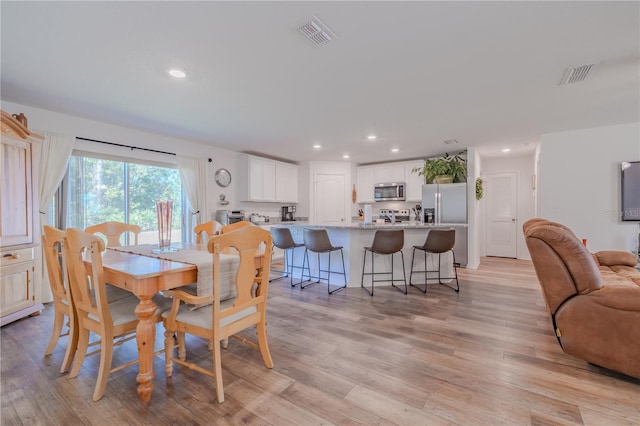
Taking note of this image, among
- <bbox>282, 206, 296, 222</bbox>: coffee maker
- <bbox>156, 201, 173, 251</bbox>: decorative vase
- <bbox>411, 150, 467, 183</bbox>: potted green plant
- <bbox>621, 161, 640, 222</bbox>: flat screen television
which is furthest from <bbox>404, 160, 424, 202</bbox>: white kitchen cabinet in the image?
<bbox>156, 201, 173, 251</bbox>: decorative vase

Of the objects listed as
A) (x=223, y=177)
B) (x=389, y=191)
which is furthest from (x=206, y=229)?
(x=389, y=191)

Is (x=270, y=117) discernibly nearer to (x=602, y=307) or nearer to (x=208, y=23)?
(x=208, y=23)

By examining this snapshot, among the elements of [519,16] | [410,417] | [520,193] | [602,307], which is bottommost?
[410,417]

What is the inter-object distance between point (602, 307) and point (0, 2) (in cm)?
420

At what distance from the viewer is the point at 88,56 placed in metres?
2.26

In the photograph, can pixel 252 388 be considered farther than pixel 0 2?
Yes

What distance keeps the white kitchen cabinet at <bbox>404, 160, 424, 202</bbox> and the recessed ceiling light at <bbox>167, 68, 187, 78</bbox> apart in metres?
5.15

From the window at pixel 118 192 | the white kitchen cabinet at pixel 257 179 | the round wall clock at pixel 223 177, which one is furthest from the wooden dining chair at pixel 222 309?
the white kitchen cabinet at pixel 257 179

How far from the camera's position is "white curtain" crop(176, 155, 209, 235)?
4848mm

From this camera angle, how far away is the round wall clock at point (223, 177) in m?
5.47

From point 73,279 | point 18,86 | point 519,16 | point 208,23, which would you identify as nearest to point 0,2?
point 208,23

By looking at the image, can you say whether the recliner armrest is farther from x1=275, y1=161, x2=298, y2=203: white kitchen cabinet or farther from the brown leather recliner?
x1=275, y1=161, x2=298, y2=203: white kitchen cabinet

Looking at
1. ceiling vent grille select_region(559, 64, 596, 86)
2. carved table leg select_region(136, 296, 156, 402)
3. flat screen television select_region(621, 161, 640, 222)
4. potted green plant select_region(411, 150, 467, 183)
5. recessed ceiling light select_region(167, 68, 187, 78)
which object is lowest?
carved table leg select_region(136, 296, 156, 402)

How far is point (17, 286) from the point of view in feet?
9.37
